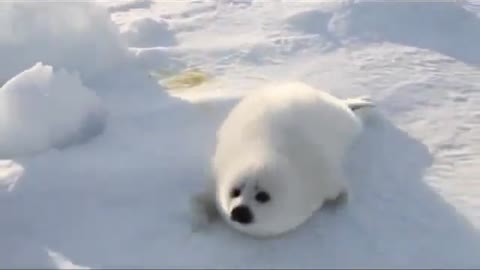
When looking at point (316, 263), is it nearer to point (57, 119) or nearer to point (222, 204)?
point (222, 204)

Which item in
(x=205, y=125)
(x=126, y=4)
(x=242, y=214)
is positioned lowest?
(x=126, y=4)

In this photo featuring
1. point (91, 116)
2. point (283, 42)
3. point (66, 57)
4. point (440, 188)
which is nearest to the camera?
point (440, 188)

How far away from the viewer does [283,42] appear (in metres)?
3.47

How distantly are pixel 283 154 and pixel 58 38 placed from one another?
1210 millimetres

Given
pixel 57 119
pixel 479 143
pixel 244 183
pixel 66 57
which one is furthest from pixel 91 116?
pixel 479 143

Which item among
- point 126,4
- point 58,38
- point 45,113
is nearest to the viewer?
point 45,113

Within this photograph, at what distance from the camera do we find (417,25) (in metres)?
3.61

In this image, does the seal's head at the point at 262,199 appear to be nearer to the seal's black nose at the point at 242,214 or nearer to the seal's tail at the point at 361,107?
the seal's black nose at the point at 242,214

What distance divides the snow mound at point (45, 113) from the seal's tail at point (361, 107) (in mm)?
785

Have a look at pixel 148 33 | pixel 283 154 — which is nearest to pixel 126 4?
pixel 148 33

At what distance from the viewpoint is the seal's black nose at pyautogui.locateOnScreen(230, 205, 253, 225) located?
2.25 meters

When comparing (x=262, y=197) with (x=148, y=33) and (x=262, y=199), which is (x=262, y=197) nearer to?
(x=262, y=199)

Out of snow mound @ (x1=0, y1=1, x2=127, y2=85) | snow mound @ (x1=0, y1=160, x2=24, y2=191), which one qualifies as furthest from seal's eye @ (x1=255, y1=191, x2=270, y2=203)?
snow mound @ (x1=0, y1=1, x2=127, y2=85)

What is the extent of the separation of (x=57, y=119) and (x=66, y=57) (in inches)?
21.5
